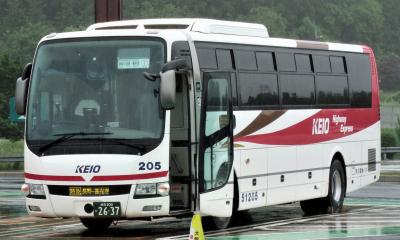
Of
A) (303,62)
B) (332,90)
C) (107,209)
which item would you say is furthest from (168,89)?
(332,90)

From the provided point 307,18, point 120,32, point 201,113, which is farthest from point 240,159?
point 307,18

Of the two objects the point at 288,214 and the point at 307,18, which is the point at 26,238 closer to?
the point at 288,214

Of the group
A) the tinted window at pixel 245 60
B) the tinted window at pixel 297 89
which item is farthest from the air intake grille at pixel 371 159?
the tinted window at pixel 245 60

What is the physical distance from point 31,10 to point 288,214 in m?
→ 115

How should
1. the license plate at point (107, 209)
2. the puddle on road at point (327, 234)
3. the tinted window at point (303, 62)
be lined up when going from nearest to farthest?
the license plate at point (107, 209)
the puddle on road at point (327, 234)
the tinted window at point (303, 62)

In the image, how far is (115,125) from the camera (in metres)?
16.5

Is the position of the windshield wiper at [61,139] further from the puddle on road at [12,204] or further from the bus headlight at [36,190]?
the puddle on road at [12,204]

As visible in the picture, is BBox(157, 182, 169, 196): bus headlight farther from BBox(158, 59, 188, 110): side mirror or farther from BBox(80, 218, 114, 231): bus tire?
BBox(80, 218, 114, 231): bus tire

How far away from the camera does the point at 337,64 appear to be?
22828 millimetres

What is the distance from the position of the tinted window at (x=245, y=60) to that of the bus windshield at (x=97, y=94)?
7.74ft

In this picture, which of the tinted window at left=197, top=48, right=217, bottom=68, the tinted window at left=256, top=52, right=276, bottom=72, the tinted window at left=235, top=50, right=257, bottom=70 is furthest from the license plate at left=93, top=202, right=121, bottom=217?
the tinted window at left=256, top=52, right=276, bottom=72

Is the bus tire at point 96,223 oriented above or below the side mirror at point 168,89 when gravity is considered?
below

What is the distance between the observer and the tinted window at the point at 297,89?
20355 millimetres

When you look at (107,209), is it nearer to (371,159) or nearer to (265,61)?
(265,61)
